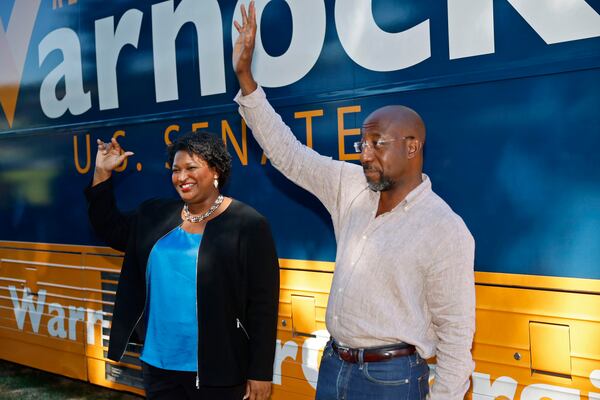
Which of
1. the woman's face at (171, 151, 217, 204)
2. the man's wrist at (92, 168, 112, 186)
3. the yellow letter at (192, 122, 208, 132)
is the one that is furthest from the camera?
the yellow letter at (192, 122, 208, 132)

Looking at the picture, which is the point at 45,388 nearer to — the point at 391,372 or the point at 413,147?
the point at 391,372

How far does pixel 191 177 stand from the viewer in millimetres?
2785

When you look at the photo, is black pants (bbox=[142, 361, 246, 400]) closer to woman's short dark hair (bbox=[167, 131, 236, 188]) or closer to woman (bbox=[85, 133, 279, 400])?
woman (bbox=[85, 133, 279, 400])

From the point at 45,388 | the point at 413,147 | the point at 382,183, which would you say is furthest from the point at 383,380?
the point at 45,388

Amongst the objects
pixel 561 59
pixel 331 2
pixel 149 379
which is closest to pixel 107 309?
pixel 149 379

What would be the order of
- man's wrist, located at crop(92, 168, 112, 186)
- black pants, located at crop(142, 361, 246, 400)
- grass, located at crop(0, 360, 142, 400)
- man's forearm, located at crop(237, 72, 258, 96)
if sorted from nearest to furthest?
man's forearm, located at crop(237, 72, 258, 96) < black pants, located at crop(142, 361, 246, 400) < man's wrist, located at crop(92, 168, 112, 186) < grass, located at crop(0, 360, 142, 400)

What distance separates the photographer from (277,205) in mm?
3789

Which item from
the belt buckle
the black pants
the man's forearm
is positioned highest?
the man's forearm

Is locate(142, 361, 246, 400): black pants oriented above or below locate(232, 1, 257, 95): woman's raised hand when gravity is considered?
below

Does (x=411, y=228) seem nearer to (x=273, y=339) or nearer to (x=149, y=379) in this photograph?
(x=273, y=339)

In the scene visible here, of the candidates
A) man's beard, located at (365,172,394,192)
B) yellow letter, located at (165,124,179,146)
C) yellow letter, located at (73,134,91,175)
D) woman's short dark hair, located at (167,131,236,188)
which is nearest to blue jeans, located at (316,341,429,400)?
man's beard, located at (365,172,394,192)

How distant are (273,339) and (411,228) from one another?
85cm

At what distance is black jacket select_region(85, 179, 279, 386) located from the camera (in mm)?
2684

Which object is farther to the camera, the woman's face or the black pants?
the woman's face
